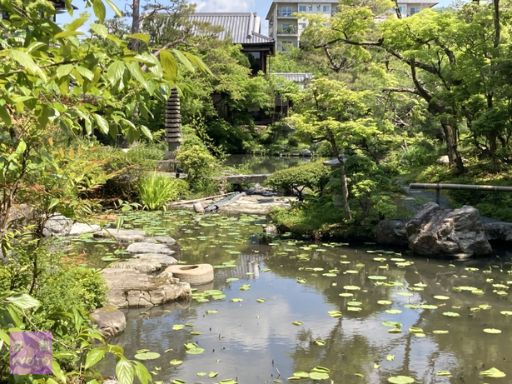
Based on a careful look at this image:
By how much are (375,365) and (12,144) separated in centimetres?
357

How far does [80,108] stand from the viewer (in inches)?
66.9

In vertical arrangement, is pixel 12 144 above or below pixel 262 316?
above

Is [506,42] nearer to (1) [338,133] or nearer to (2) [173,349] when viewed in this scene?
(1) [338,133]

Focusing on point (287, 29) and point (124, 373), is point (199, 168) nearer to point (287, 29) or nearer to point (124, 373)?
point (124, 373)

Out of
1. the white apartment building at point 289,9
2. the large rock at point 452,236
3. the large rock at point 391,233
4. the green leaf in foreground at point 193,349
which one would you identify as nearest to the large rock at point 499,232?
the large rock at point 452,236

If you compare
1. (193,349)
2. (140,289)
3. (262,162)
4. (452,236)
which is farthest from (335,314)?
(262,162)

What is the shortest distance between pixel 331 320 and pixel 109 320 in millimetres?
2397

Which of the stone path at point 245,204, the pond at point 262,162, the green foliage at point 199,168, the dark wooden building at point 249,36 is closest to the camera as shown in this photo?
the stone path at point 245,204

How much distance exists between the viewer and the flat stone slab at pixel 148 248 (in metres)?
8.83

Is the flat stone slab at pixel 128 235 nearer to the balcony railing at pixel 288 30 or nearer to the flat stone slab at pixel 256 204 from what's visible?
the flat stone slab at pixel 256 204

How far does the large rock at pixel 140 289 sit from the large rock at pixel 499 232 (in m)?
6.04

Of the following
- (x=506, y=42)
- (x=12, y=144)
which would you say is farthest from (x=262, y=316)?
(x=506, y=42)

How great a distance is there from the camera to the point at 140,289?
640cm

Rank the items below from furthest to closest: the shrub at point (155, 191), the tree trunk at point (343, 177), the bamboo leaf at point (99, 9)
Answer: the shrub at point (155, 191) < the tree trunk at point (343, 177) < the bamboo leaf at point (99, 9)
